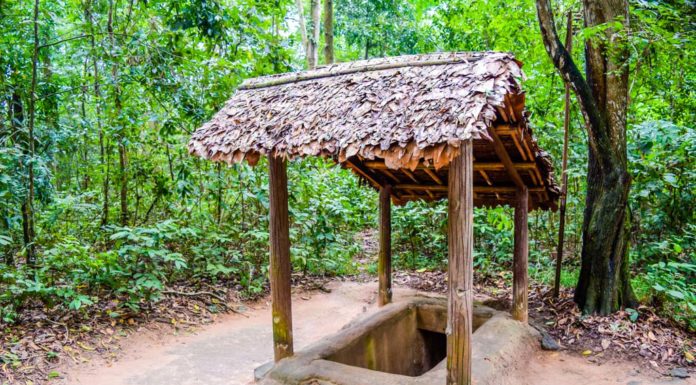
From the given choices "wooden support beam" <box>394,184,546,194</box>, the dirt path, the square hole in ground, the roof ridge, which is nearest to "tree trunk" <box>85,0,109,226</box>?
the dirt path

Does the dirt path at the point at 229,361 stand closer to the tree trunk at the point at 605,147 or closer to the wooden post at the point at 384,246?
the wooden post at the point at 384,246

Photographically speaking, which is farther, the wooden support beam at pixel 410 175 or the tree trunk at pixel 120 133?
the tree trunk at pixel 120 133

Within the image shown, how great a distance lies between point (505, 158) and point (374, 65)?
166 cm

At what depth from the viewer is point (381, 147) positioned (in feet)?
9.02

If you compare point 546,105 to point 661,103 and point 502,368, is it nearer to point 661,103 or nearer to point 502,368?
point 661,103

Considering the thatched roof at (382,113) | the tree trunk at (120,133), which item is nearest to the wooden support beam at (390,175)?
the thatched roof at (382,113)

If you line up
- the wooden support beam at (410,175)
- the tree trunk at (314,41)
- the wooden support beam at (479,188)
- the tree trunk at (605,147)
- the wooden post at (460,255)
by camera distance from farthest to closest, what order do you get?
the tree trunk at (314,41) < the wooden support beam at (410,175) < the wooden support beam at (479,188) < the tree trunk at (605,147) < the wooden post at (460,255)

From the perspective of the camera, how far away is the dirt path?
4.14 meters

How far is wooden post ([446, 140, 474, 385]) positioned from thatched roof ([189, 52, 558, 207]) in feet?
0.84

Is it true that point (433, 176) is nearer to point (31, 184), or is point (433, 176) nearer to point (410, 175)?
point (410, 175)

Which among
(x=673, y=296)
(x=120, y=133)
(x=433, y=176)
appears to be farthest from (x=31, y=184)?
(x=673, y=296)

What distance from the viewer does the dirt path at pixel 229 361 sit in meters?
4.14

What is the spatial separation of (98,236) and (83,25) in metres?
2.98

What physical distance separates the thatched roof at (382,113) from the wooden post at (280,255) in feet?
1.34
